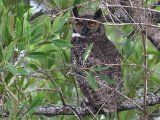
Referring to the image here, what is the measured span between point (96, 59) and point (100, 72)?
0.53 feet

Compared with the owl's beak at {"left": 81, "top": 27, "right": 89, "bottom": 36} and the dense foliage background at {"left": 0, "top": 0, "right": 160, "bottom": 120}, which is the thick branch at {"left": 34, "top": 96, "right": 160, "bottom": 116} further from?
the owl's beak at {"left": 81, "top": 27, "right": 89, "bottom": 36}

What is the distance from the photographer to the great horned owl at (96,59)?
453 cm

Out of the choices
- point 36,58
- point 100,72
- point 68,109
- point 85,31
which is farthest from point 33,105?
point 85,31

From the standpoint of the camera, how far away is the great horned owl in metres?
4.53

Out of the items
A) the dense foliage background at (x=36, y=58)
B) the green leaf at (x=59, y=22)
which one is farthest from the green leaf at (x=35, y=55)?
the green leaf at (x=59, y=22)

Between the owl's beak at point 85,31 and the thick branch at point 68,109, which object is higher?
the owl's beak at point 85,31

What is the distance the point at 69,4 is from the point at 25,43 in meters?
0.78

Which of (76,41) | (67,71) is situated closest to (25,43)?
(67,71)

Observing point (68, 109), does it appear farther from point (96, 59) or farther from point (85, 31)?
point (85, 31)

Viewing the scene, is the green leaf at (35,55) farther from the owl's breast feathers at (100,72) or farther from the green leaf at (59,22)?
the owl's breast feathers at (100,72)

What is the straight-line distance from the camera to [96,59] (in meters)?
4.78

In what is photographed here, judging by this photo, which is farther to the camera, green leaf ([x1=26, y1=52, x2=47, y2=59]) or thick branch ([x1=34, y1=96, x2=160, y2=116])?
thick branch ([x1=34, y1=96, x2=160, y2=116])

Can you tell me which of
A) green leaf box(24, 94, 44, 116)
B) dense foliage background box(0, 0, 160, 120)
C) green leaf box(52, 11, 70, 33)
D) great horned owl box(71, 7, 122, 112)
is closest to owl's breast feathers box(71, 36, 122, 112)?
great horned owl box(71, 7, 122, 112)

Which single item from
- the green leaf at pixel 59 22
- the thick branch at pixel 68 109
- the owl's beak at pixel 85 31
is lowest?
the thick branch at pixel 68 109
